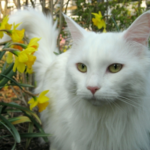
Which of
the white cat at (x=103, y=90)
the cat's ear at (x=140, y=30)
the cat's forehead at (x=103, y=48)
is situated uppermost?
the cat's ear at (x=140, y=30)

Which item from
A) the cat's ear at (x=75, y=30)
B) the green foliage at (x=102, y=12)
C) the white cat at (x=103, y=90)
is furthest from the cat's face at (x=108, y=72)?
the green foliage at (x=102, y=12)

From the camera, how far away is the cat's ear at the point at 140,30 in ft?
4.50

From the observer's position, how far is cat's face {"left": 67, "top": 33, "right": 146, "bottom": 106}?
131 centimetres

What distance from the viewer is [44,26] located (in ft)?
7.93

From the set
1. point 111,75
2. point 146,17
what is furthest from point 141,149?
point 146,17

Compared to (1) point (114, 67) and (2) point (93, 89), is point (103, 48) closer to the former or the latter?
(1) point (114, 67)

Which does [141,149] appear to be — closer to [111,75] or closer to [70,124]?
[70,124]

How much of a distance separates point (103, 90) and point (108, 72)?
0.16 metres

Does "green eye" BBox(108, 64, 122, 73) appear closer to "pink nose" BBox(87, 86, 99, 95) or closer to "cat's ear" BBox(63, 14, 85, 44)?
"pink nose" BBox(87, 86, 99, 95)

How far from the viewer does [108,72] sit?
4.53 ft

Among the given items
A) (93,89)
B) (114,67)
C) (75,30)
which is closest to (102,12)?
(75,30)

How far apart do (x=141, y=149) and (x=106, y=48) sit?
3.35ft

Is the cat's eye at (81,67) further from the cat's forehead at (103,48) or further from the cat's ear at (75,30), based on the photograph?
the cat's ear at (75,30)

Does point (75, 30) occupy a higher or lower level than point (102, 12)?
lower
